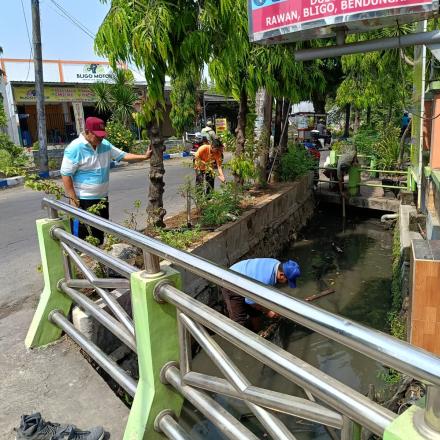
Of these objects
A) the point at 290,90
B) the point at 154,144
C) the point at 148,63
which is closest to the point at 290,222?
the point at 290,90

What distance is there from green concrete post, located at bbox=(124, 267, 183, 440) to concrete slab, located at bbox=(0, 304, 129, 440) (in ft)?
1.06

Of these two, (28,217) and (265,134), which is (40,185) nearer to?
(28,217)

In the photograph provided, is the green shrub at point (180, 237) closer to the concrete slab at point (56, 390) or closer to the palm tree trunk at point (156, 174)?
the palm tree trunk at point (156, 174)

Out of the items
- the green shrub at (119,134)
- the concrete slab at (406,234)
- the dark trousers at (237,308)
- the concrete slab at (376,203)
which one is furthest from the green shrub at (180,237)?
the green shrub at (119,134)

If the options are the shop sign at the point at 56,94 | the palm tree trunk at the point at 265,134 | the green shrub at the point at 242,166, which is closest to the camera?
the green shrub at the point at 242,166

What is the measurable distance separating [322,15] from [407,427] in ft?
7.13

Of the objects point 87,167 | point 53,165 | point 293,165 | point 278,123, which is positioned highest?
point 278,123

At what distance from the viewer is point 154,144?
5.30 meters

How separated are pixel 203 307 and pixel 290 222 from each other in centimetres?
794

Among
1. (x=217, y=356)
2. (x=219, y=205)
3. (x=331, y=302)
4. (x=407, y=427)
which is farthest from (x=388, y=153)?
(x=407, y=427)

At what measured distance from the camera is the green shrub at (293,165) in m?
10.3

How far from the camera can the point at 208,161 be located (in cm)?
737

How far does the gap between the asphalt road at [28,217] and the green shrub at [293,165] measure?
229 centimetres

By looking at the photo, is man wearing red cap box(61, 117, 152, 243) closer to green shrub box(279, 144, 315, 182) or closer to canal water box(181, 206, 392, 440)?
canal water box(181, 206, 392, 440)
